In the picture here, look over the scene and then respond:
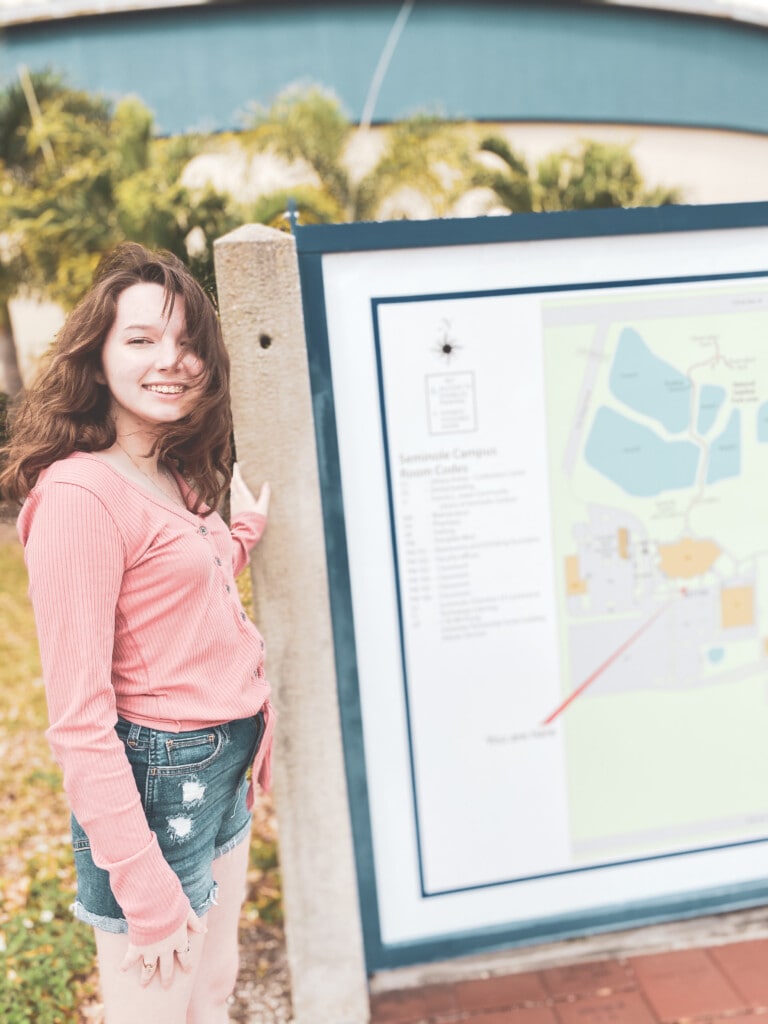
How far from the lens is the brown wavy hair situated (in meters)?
1.32

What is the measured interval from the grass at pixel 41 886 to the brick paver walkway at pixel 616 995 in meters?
0.65

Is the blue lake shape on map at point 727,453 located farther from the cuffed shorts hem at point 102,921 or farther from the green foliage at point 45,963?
the green foliage at point 45,963

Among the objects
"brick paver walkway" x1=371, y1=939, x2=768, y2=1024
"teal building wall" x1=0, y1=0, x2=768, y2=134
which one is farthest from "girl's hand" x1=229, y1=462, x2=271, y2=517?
"teal building wall" x1=0, y1=0, x2=768, y2=134

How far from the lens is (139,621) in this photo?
4.23 feet

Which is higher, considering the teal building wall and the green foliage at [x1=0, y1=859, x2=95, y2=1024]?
the teal building wall

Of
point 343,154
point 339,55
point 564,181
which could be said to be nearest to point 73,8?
point 339,55

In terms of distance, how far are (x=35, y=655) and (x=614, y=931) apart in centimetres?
458

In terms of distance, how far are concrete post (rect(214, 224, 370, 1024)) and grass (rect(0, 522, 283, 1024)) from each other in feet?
0.69

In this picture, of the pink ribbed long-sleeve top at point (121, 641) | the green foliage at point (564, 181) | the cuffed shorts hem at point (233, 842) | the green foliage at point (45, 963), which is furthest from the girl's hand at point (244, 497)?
the green foliage at point (564, 181)

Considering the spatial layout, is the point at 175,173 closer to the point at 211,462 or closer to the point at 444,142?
the point at 444,142

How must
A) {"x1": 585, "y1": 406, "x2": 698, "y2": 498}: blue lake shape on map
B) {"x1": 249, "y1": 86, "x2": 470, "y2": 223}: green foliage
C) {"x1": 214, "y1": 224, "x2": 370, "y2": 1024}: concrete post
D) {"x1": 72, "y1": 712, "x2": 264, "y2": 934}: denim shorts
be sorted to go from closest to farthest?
{"x1": 72, "y1": 712, "x2": 264, "y2": 934}: denim shorts < {"x1": 214, "y1": 224, "x2": 370, "y2": 1024}: concrete post < {"x1": 585, "y1": 406, "x2": 698, "y2": 498}: blue lake shape on map < {"x1": 249, "y1": 86, "x2": 470, "y2": 223}: green foliage

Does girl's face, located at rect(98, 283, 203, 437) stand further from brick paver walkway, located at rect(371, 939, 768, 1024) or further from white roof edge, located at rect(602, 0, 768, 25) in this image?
white roof edge, located at rect(602, 0, 768, 25)

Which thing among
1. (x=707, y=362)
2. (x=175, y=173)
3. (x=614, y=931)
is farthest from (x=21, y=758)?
(x=175, y=173)

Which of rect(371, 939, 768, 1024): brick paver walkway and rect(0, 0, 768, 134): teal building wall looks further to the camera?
rect(0, 0, 768, 134): teal building wall
